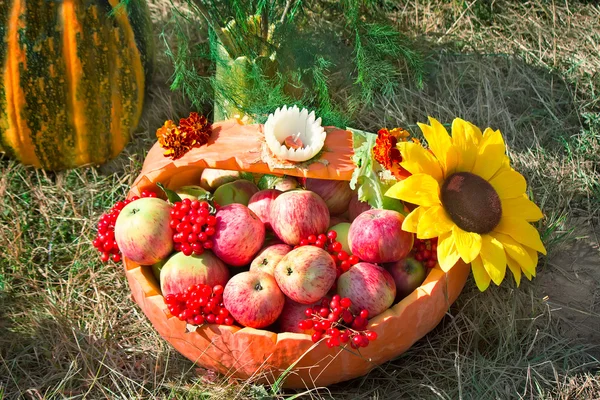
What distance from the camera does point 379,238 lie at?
231 cm

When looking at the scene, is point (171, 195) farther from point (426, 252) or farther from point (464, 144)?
→ point (464, 144)

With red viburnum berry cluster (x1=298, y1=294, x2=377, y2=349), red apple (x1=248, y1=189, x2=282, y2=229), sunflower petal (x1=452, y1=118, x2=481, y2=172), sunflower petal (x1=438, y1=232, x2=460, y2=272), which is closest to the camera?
red viburnum berry cluster (x1=298, y1=294, x2=377, y2=349)

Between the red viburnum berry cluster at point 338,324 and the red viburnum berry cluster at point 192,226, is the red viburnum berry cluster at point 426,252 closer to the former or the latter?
the red viburnum berry cluster at point 338,324

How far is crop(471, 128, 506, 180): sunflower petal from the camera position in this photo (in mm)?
2475

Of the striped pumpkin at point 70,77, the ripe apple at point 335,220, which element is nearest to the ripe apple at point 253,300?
the ripe apple at point 335,220

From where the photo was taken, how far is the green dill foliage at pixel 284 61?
9.98ft

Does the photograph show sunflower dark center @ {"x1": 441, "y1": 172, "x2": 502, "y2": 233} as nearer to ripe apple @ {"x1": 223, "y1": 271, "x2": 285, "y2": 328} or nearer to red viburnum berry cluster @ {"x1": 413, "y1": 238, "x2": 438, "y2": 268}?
red viburnum berry cluster @ {"x1": 413, "y1": 238, "x2": 438, "y2": 268}

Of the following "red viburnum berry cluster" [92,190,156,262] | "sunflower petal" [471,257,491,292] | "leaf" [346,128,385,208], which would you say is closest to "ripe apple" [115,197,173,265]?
"red viburnum berry cluster" [92,190,156,262]

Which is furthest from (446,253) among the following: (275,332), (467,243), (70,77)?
(70,77)

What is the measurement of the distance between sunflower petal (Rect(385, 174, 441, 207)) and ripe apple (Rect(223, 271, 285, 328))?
0.52 meters

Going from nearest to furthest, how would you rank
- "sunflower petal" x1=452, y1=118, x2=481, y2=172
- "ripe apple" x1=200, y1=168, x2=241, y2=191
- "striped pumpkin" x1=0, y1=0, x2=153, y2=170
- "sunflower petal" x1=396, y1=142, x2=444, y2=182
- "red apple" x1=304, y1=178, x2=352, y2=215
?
"sunflower petal" x1=396, y1=142, x2=444, y2=182, "sunflower petal" x1=452, y1=118, x2=481, y2=172, "red apple" x1=304, y1=178, x2=352, y2=215, "ripe apple" x1=200, y1=168, x2=241, y2=191, "striped pumpkin" x1=0, y1=0, x2=153, y2=170

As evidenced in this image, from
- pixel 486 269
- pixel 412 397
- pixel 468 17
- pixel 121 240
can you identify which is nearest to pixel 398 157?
pixel 486 269

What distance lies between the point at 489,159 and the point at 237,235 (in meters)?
0.97

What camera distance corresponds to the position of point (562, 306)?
2.66 m
